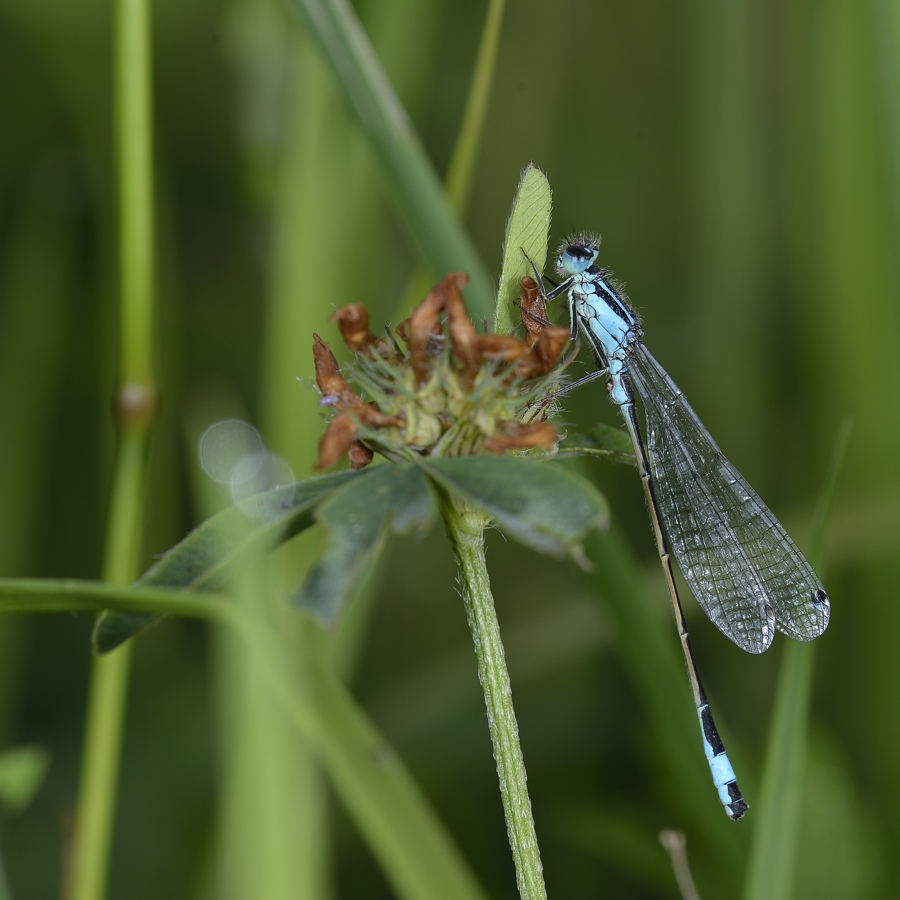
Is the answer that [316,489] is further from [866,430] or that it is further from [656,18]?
[656,18]

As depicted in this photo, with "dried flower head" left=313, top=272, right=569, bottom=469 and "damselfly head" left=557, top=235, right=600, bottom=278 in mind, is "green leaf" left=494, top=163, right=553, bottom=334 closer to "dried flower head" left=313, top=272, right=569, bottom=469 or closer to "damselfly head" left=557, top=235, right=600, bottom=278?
"dried flower head" left=313, top=272, right=569, bottom=469

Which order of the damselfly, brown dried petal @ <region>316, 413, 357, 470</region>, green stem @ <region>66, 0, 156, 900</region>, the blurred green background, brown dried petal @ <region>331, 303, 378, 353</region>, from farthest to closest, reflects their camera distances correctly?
the blurred green background
the damselfly
green stem @ <region>66, 0, 156, 900</region>
brown dried petal @ <region>331, 303, 378, 353</region>
brown dried petal @ <region>316, 413, 357, 470</region>

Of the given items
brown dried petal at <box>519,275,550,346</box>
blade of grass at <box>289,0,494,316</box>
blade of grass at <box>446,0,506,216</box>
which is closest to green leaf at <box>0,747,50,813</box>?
brown dried petal at <box>519,275,550,346</box>

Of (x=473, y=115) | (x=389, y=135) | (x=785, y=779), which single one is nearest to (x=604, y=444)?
(x=785, y=779)

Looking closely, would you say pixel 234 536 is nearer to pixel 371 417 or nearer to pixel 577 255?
pixel 371 417

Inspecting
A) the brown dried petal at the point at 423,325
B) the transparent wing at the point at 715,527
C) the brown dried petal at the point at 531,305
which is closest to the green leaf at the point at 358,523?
the brown dried petal at the point at 423,325

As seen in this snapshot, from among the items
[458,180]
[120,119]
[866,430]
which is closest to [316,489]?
[120,119]
